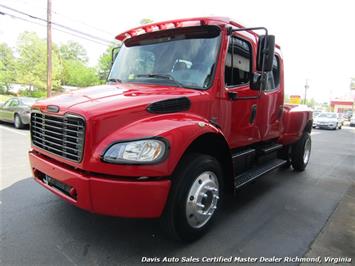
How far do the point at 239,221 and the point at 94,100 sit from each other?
2.32 m

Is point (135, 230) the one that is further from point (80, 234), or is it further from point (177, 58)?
point (177, 58)

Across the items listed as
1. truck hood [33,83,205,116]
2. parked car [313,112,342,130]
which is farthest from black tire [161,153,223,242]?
parked car [313,112,342,130]

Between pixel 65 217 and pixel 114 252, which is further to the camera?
pixel 65 217

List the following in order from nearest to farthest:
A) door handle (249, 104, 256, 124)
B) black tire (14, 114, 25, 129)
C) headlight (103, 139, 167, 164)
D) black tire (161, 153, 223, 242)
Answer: headlight (103, 139, 167, 164) → black tire (161, 153, 223, 242) → door handle (249, 104, 256, 124) → black tire (14, 114, 25, 129)

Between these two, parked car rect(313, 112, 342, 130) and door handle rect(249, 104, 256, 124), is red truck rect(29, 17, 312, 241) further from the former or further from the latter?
parked car rect(313, 112, 342, 130)

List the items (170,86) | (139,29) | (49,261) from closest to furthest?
(49,261), (170,86), (139,29)

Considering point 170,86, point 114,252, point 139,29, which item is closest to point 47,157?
point 114,252

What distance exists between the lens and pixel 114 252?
286cm

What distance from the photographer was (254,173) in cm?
433

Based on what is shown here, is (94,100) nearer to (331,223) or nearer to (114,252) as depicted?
(114,252)

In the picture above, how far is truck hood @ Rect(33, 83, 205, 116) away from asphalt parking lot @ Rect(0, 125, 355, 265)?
1.35m

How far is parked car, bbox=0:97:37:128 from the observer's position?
11.8 m

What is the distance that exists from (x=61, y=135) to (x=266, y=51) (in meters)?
2.55

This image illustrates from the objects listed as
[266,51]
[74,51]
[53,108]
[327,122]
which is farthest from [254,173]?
[74,51]
